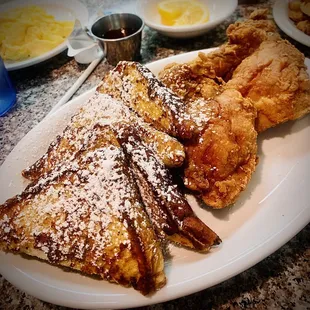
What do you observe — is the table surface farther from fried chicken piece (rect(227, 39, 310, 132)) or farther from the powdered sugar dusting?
fried chicken piece (rect(227, 39, 310, 132))

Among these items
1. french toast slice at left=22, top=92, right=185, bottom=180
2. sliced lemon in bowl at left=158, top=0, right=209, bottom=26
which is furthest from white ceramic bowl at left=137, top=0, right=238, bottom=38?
french toast slice at left=22, top=92, right=185, bottom=180

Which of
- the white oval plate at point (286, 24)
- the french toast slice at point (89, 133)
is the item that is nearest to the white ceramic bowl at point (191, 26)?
the white oval plate at point (286, 24)

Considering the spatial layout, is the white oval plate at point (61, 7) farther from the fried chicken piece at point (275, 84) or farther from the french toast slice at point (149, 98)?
the fried chicken piece at point (275, 84)

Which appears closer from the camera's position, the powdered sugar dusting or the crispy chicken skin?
the powdered sugar dusting

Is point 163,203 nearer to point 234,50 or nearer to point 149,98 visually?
point 149,98

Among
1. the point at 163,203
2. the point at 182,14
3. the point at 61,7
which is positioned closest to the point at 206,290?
the point at 163,203

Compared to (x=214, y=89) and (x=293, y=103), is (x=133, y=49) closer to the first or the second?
(x=214, y=89)
